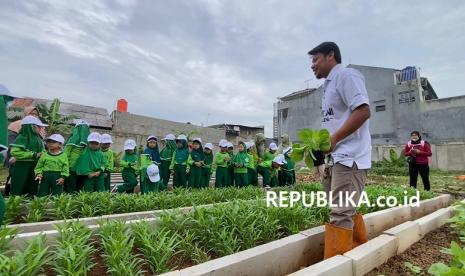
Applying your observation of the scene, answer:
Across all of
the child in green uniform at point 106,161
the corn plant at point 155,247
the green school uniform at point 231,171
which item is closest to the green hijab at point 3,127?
the corn plant at point 155,247

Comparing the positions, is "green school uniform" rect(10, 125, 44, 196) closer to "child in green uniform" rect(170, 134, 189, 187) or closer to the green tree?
"child in green uniform" rect(170, 134, 189, 187)

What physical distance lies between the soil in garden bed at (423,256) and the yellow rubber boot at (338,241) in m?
0.28

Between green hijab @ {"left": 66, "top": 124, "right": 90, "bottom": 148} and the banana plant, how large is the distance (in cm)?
526

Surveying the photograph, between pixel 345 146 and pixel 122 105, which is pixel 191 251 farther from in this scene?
pixel 122 105

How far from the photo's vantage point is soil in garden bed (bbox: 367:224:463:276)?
9.04ft

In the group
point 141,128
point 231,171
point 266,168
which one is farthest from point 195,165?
point 141,128

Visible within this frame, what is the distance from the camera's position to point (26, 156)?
544 centimetres

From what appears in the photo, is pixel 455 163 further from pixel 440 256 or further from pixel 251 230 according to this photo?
pixel 251 230

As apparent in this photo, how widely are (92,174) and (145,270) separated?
14.3 feet

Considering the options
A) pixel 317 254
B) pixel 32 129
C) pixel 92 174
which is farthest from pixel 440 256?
pixel 32 129

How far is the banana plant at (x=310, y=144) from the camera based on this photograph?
8.96 ft

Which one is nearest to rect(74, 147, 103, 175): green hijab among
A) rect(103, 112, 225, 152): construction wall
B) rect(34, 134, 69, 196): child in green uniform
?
rect(34, 134, 69, 196): child in green uniform

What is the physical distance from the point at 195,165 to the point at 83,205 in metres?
4.52

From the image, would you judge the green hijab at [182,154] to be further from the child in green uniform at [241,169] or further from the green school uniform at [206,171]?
the child in green uniform at [241,169]
